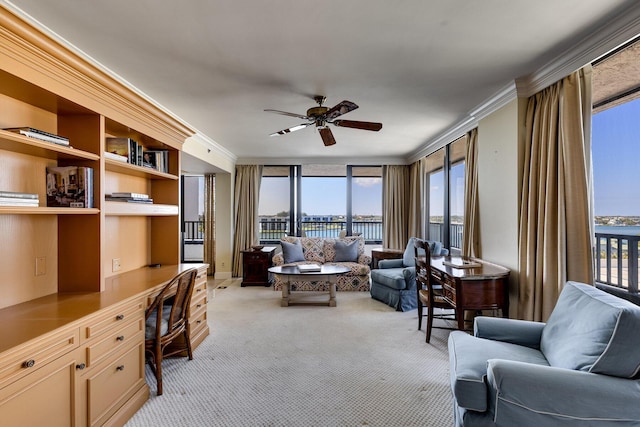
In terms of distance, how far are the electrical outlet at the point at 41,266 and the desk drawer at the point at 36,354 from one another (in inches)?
28.3

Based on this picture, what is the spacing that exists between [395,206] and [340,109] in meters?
4.31

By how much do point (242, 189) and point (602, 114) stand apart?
573 cm

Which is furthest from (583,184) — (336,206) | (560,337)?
(336,206)

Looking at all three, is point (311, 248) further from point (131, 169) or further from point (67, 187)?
point (67, 187)

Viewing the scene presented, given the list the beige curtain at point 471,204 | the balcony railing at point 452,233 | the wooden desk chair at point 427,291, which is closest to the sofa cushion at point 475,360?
the wooden desk chair at point 427,291

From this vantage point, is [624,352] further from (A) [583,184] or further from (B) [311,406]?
(B) [311,406]

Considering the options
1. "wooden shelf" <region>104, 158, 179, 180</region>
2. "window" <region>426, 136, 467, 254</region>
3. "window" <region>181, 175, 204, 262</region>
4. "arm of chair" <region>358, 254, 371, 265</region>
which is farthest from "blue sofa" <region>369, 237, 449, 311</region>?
"window" <region>181, 175, 204, 262</region>

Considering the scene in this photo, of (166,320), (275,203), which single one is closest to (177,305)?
(166,320)

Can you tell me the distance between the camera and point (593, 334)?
5.08 feet

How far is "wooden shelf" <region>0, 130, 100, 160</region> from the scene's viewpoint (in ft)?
5.38

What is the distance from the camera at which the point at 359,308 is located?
14.9ft

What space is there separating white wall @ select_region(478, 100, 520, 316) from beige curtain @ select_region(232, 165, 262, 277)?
14.6 feet

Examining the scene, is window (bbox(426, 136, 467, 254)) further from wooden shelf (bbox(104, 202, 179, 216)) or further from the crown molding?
wooden shelf (bbox(104, 202, 179, 216))

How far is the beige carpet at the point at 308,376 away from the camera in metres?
2.12
